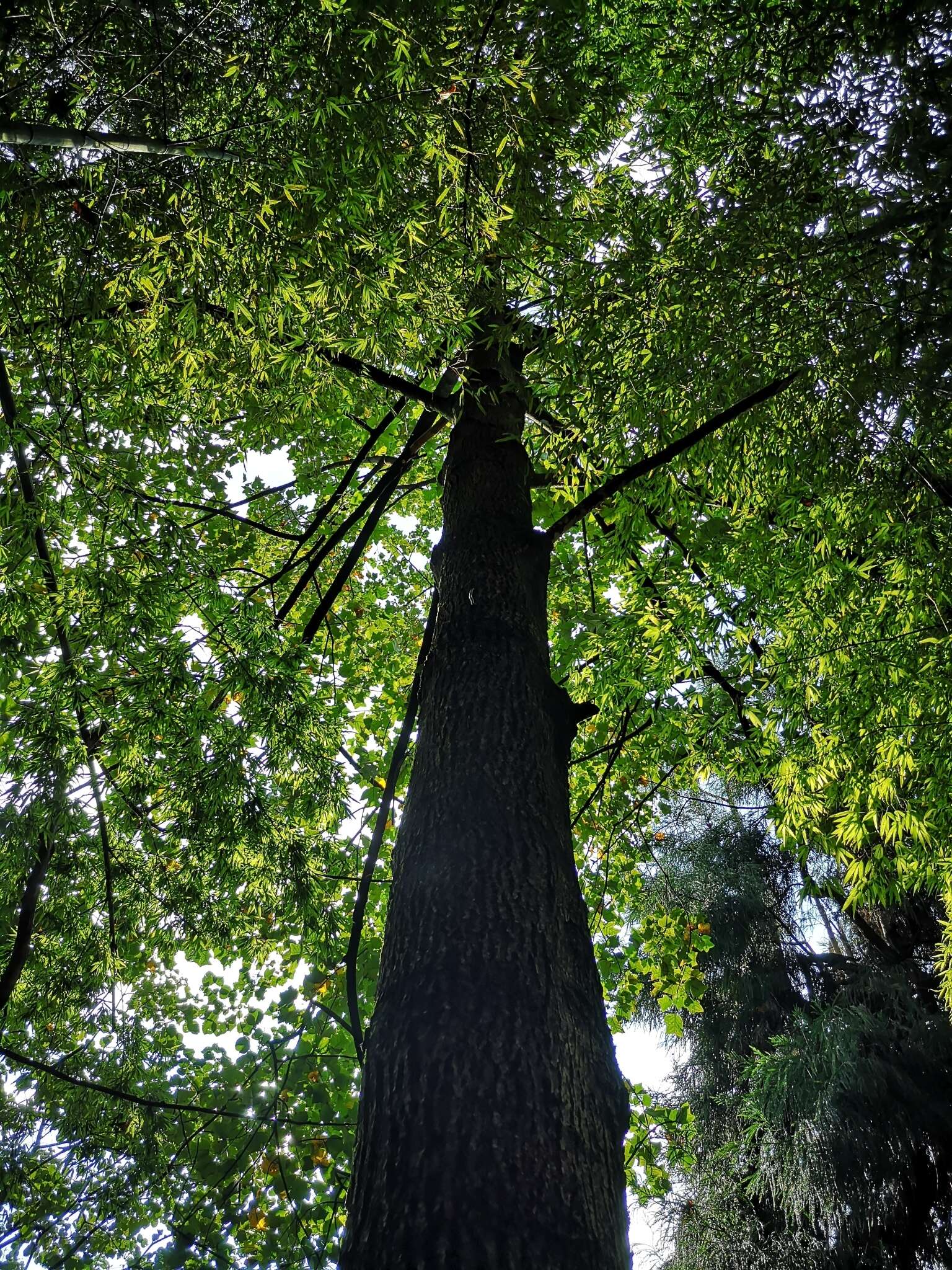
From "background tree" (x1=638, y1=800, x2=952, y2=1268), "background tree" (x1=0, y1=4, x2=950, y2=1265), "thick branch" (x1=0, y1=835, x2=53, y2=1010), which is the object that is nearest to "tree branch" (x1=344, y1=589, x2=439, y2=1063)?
"background tree" (x1=0, y1=4, x2=950, y2=1265)

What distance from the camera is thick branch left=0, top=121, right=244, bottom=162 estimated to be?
1.87 metres

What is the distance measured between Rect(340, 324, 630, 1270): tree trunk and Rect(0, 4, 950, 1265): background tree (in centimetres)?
12

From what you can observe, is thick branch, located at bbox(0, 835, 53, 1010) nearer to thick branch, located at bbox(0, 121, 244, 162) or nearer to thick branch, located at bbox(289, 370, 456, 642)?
thick branch, located at bbox(289, 370, 456, 642)

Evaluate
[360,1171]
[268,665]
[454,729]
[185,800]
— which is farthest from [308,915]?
[360,1171]

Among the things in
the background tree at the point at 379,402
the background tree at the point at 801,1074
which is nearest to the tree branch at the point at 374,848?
the background tree at the point at 379,402

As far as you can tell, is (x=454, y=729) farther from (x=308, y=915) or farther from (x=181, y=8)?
(x=181, y=8)

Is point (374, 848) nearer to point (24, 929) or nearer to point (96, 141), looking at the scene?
point (24, 929)

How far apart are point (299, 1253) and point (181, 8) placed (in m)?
5.65

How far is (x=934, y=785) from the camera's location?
3375mm

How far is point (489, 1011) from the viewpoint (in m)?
1.71

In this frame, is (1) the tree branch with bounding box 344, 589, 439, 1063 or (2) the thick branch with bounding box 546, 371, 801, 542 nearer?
(1) the tree branch with bounding box 344, 589, 439, 1063

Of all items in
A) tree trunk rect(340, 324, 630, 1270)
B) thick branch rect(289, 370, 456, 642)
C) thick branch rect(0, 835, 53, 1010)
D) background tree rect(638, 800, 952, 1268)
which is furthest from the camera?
background tree rect(638, 800, 952, 1268)

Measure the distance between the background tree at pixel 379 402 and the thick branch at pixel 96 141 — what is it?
0.8 inches

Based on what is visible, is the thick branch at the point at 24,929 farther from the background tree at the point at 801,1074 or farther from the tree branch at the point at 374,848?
the background tree at the point at 801,1074
